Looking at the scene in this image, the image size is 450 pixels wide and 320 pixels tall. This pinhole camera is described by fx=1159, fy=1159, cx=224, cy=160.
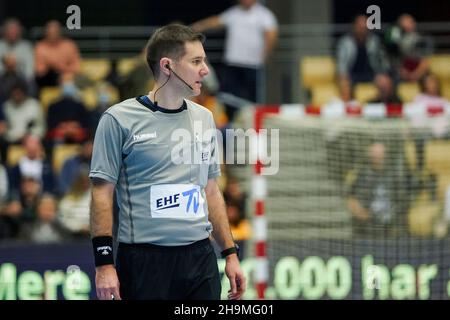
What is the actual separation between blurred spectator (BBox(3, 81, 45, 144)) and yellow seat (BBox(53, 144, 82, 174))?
0.47 metres

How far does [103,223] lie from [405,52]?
963cm

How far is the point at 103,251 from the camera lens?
18.2ft

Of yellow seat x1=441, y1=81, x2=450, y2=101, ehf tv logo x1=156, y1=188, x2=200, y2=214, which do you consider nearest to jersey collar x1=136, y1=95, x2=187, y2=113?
ehf tv logo x1=156, y1=188, x2=200, y2=214

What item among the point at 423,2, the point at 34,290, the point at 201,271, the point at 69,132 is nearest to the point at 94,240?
the point at 201,271

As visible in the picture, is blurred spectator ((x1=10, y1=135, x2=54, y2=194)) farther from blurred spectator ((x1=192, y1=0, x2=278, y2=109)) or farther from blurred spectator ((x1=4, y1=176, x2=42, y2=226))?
blurred spectator ((x1=192, y1=0, x2=278, y2=109))

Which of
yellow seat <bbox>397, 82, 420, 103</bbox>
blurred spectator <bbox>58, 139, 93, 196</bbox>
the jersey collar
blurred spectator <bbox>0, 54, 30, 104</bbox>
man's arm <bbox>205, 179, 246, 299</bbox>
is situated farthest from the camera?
yellow seat <bbox>397, 82, 420, 103</bbox>

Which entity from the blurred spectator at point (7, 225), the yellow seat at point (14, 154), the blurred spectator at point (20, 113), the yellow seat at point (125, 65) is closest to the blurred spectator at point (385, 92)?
the yellow seat at point (125, 65)

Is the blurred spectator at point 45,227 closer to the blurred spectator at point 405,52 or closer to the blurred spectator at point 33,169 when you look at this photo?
the blurred spectator at point 33,169

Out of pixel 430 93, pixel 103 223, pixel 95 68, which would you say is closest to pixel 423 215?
pixel 430 93

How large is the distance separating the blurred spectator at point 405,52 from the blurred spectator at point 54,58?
12.8ft

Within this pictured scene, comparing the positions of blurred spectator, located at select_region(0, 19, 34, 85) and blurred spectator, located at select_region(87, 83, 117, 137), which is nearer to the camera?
blurred spectator, located at select_region(87, 83, 117, 137)

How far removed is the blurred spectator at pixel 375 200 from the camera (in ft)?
36.3

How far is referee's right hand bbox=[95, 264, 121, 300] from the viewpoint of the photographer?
5.47m
